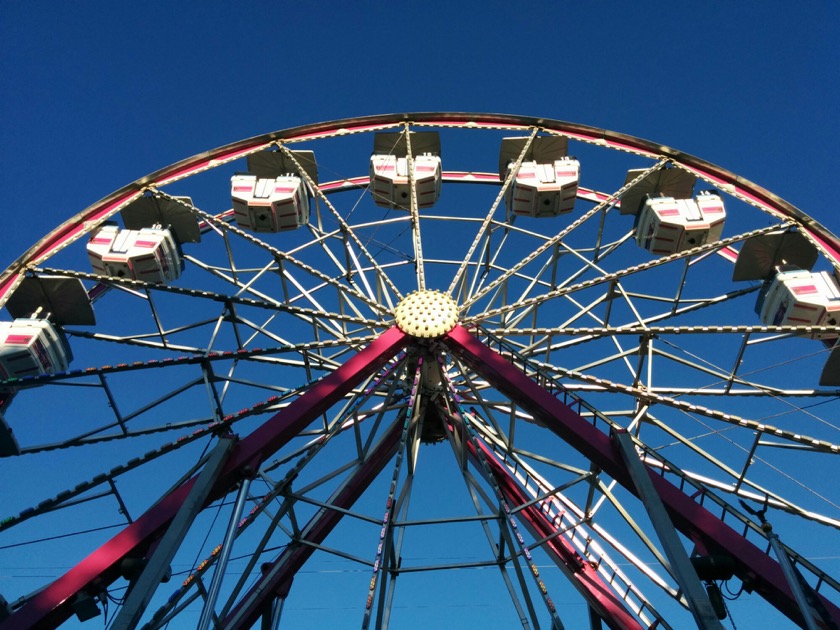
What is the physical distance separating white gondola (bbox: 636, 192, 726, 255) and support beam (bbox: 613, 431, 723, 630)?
667 centimetres

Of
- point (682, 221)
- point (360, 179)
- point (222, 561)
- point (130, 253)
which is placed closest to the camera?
point (222, 561)

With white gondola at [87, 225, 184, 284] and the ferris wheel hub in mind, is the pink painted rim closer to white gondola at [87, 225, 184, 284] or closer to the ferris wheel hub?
white gondola at [87, 225, 184, 284]

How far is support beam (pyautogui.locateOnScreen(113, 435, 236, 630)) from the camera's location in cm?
636

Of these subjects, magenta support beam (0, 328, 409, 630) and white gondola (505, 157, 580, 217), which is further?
white gondola (505, 157, 580, 217)

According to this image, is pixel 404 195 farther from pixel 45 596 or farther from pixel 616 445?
pixel 45 596

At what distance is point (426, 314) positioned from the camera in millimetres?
11461

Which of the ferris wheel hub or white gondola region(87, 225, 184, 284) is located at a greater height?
white gondola region(87, 225, 184, 284)

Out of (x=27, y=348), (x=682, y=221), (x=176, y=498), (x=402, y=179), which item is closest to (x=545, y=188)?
(x=682, y=221)

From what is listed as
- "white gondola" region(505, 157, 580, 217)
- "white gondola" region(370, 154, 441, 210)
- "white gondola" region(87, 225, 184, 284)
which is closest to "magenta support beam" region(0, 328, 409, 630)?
"white gondola" region(87, 225, 184, 284)

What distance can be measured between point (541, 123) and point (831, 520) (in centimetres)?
918

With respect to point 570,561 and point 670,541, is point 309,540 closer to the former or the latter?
point 570,561

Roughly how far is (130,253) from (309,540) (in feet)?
20.1

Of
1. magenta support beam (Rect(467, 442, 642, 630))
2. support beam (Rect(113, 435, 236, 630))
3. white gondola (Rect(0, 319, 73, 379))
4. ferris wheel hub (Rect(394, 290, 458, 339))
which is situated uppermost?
ferris wheel hub (Rect(394, 290, 458, 339))

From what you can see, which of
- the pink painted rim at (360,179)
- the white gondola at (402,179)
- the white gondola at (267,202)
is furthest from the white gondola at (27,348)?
the white gondola at (402,179)
